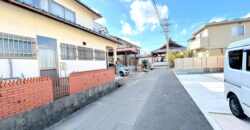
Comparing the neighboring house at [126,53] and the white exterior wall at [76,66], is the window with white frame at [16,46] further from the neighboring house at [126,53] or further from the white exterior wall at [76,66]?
the neighboring house at [126,53]

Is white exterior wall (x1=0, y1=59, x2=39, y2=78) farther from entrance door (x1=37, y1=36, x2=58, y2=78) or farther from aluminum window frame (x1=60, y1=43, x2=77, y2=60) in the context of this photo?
aluminum window frame (x1=60, y1=43, x2=77, y2=60)

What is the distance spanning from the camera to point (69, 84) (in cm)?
402

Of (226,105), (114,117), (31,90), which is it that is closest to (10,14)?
(31,90)

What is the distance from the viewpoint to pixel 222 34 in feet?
46.1

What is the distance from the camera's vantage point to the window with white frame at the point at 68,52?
18.7 feet

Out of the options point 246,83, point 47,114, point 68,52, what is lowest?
point 47,114

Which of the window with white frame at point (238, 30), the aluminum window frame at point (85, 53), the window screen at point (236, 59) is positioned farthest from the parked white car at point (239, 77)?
the window with white frame at point (238, 30)

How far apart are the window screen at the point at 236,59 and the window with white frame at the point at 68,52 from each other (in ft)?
23.4

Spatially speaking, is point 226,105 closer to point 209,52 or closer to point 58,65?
point 58,65

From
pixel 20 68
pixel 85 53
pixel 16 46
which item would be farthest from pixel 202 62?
pixel 16 46

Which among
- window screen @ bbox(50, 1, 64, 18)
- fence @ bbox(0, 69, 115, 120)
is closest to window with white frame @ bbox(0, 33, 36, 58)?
fence @ bbox(0, 69, 115, 120)

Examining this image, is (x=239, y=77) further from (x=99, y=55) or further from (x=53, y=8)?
(x=53, y=8)

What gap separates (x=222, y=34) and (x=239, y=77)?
52.8ft

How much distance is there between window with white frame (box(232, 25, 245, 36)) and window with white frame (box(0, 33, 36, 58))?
21.2m
